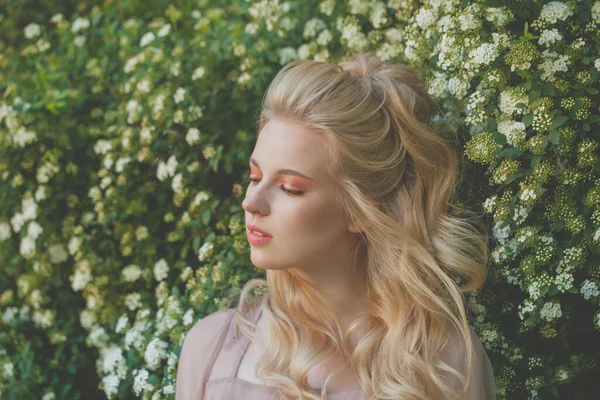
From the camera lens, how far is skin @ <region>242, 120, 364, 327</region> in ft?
6.39

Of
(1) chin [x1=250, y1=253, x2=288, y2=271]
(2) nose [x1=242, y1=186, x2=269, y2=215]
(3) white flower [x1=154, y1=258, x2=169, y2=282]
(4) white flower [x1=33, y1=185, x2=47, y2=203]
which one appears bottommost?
(3) white flower [x1=154, y1=258, x2=169, y2=282]

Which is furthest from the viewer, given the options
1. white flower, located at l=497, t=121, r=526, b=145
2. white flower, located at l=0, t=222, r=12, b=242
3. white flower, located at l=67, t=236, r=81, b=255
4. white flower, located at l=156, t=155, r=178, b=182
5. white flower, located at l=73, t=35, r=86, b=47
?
white flower, located at l=73, t=35, r=86, b=47

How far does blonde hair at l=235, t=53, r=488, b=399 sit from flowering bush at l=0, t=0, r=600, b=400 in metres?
0.16

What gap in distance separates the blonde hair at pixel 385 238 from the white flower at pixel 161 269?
2.84 ft

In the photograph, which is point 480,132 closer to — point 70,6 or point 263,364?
point 263,364

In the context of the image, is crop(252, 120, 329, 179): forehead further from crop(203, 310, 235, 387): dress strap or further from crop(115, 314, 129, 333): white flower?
crop(115, 314, 129, 333): white flower

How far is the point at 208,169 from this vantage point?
3027 mm

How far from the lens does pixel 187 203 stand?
123 inches

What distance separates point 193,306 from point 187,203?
0.60m

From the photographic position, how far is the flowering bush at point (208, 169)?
6.85 feet

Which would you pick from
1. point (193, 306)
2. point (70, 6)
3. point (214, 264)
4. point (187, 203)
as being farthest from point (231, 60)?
point (70, 6)

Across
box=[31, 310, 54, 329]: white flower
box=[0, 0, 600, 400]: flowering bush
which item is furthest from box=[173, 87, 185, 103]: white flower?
box=[31, 310, 54, 329]: white flower

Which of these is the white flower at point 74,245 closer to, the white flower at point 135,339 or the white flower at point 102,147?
the white flower at point 102,147

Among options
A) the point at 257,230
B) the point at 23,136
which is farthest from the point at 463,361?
the point at 23,136
